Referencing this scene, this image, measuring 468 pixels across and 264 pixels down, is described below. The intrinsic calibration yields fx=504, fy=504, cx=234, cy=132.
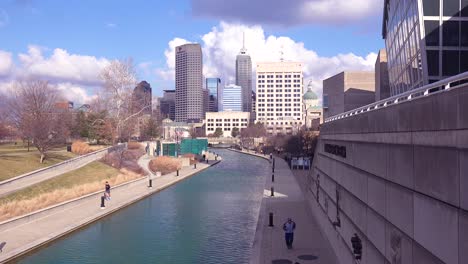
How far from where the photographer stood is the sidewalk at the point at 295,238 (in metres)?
20.8

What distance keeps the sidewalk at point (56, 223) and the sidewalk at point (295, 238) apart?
10.1 metres

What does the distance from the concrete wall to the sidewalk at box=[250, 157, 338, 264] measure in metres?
2.27

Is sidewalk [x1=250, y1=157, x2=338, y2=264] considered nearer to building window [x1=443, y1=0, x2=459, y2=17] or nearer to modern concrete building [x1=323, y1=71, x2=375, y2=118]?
building window [x1=443, y1=0, x2=459, y2=17]

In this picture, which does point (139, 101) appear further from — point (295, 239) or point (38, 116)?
point (295, 239)

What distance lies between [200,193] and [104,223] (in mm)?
17585

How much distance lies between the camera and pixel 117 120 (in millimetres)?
73438

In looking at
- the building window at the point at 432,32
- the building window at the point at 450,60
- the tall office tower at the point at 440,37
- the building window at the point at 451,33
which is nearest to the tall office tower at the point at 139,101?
the tall office tower at the point at 440,37

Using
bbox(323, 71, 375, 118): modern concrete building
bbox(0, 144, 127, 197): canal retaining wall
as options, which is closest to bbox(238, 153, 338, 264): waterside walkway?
bbox(0, 144, 127, 197): canal retaining wall

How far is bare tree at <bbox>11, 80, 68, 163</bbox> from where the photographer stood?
46906 millimetres

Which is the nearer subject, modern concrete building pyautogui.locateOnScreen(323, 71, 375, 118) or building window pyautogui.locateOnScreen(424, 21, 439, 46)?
building window pyautogui.locateOnScreen(424, 21, 439, 46)

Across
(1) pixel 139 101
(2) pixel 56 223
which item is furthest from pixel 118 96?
(2) pixel 56 223

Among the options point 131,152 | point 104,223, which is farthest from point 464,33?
point 131,152

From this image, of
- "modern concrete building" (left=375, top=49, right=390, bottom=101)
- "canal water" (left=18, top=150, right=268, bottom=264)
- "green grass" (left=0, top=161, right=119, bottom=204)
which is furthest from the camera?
"modern concrete building" (left=375, top=49, right=390, bottom=101)

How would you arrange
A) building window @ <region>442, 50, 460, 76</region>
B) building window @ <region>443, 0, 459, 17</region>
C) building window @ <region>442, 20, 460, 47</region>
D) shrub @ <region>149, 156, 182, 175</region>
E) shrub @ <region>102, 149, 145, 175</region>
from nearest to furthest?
building window @ <region>443, 0, 459, 17</region> → building window @ <region>442, 20, 460, 47</region> → building window @ <region>442, 50, 460, 76</region> → shrub @ <region>102, 149, 145, 175</region> → shrub @ <region>149, 156, 182, 175</region>
